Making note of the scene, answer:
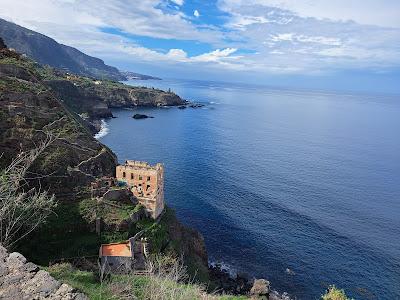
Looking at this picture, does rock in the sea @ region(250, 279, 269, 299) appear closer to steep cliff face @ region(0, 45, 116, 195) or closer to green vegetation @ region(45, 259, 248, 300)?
steep cliff face @ region(0, 45, 116, 195)

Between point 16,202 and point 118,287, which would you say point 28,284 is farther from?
point 16,202

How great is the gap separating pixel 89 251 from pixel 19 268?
133 feet

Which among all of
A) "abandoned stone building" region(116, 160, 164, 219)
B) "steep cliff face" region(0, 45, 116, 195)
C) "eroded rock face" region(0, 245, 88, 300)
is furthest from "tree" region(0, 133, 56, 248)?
"abandoned stone building" region(116, 160, 164, 219)

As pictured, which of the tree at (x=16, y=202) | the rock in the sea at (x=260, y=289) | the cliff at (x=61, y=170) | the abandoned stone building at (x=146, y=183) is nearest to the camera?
the tree at (x=16, y=202)

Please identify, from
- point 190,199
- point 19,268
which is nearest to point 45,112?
point 190,199

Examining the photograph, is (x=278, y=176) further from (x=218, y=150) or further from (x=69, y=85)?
(x=69, y=85)

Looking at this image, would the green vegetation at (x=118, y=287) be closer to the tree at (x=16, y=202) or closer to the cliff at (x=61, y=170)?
the tree at (x=16, y=202)

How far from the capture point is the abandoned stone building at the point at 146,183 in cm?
6153

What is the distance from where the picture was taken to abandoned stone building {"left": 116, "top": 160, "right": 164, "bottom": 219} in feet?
202

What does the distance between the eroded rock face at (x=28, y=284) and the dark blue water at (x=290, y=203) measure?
2162 inches

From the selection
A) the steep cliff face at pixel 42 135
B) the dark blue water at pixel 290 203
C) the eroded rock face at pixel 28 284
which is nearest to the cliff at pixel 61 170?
the steep cliff face at pixel 42 135

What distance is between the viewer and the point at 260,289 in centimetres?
5641

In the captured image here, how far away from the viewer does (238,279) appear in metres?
62.2

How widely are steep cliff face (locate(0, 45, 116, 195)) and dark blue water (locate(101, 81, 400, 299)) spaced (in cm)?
2595
